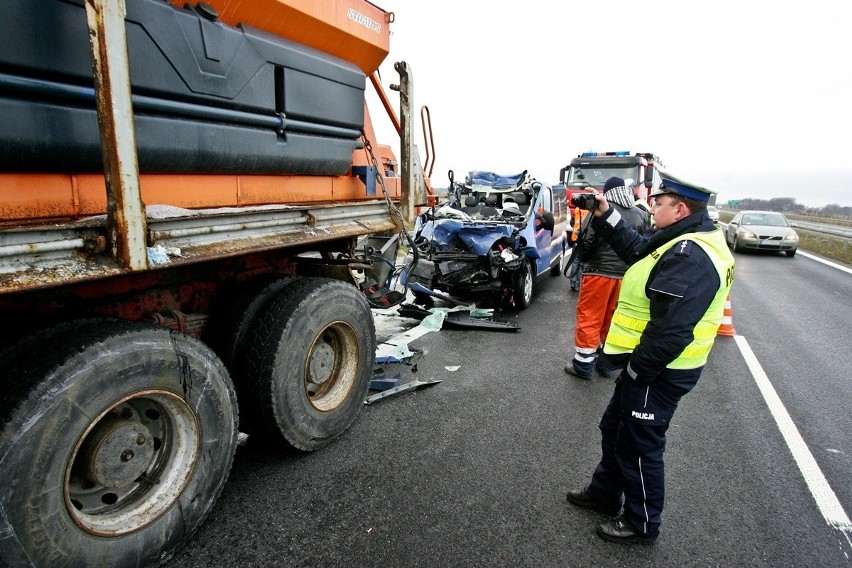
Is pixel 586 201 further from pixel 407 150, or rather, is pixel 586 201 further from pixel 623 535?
pixel 623 535

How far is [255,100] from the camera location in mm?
2635

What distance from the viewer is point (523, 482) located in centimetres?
298

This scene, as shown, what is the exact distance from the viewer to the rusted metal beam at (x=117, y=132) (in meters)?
1.71

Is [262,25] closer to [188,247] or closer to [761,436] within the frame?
[188,247]

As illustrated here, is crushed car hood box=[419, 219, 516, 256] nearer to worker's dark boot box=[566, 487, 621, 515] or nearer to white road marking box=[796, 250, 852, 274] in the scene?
worker's dark boot box=[566, 487, 621, 515]

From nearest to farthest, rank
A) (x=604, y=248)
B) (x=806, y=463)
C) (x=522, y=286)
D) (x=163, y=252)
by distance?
(x=163, y=252) → (x=806, y=463) → (x=604, y=248) → (x=522, y=286)

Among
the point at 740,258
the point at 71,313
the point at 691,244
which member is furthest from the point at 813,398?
the point at 740,258

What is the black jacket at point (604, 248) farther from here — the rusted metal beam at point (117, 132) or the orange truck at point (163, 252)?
the rusted metal beam at point (117, 132)

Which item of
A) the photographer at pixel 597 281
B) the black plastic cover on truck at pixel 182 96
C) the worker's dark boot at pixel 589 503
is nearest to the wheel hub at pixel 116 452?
the black plastic cover on truck at pixel 182 96

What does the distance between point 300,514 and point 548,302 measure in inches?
244

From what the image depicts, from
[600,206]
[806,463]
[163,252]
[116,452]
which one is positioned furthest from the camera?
[806,463]

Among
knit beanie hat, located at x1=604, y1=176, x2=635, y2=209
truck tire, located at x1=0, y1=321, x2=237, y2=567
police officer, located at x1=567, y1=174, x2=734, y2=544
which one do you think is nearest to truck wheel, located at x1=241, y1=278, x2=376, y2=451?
truck tire, located at x1=0, y1=321, x2=237, y2=567

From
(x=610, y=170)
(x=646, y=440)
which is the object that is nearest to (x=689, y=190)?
(x=646, y=440)

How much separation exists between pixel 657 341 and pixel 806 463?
78.7 inches
